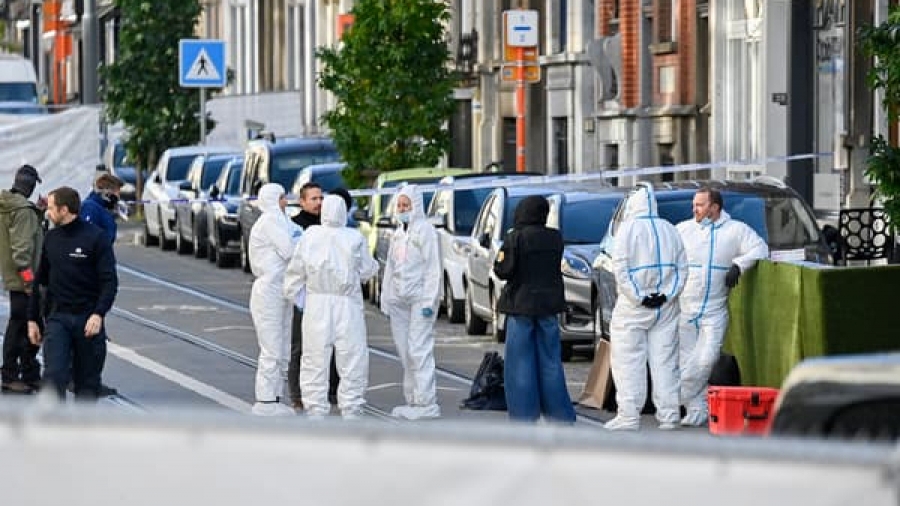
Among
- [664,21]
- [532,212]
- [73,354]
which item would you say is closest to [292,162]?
[664,21]

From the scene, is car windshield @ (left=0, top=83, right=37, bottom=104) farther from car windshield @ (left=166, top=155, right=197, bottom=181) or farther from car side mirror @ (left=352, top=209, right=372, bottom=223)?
car side mirror @ (left=352, top=209, right=372, bottom=223)

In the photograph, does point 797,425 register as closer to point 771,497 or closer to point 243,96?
Result: point 771,497

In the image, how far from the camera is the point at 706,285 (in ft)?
54.9

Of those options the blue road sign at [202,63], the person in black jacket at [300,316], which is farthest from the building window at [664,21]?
the person in black jacket at [300,316]

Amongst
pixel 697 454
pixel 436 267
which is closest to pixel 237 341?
pixel 436 267

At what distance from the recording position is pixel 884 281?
608 inches

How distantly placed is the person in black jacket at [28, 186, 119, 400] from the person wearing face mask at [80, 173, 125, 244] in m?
2.24

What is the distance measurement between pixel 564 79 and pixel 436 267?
23.3 m

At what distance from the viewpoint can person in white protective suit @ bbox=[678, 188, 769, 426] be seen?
16.6 metres

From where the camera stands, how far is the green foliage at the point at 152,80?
52594mm

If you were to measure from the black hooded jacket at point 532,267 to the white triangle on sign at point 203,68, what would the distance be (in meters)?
26.5

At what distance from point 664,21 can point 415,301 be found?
64.6 feet

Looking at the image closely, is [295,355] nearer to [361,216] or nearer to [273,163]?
[361,216]

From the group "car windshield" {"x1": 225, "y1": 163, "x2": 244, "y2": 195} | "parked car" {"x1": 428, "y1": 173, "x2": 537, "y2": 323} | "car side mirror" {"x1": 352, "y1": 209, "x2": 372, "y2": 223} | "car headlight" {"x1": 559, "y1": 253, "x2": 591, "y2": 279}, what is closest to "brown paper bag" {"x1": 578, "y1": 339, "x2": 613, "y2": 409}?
"car headlight" {"x1": 559, "y1": 253, "x2": 591, "y2": 279}
